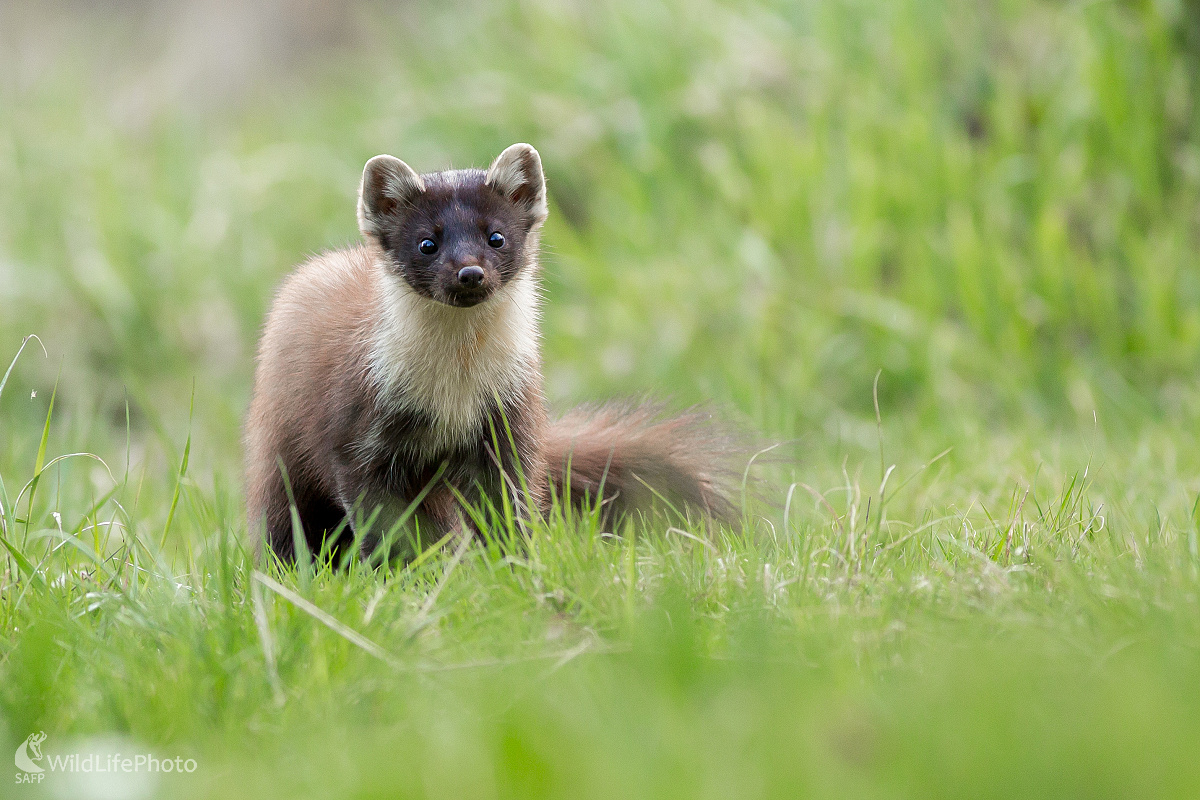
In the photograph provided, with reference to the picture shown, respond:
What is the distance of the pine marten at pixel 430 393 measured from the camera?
416 cm

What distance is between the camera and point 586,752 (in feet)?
7.07

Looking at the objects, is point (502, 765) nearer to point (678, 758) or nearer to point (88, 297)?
point (678, 758)

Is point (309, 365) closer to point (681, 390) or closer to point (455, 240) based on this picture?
point (455, 240)

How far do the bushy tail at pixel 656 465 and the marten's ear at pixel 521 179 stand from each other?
0.93 metres

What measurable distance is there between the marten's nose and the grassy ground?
95cm

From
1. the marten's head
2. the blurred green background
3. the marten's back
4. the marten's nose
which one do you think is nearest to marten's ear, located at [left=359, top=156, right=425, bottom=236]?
the marten's head

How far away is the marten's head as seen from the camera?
164 inches

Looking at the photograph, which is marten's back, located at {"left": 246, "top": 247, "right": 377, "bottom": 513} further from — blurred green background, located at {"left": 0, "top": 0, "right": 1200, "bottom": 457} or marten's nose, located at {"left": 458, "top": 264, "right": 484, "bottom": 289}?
blurred green background, located at {"left": 0, "top": 0, "right": 1200, "bottom": 457}

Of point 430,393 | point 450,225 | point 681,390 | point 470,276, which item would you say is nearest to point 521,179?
point 450,225

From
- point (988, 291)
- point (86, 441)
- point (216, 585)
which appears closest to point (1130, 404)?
point (988, 291)

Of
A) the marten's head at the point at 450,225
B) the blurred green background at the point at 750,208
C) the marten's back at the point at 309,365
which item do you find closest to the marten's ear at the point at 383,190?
the marten's head at the point at 450,225

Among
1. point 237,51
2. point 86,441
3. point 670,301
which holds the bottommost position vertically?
point 86,441

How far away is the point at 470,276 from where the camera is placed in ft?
13.3

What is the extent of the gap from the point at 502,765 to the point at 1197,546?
2.10 m
